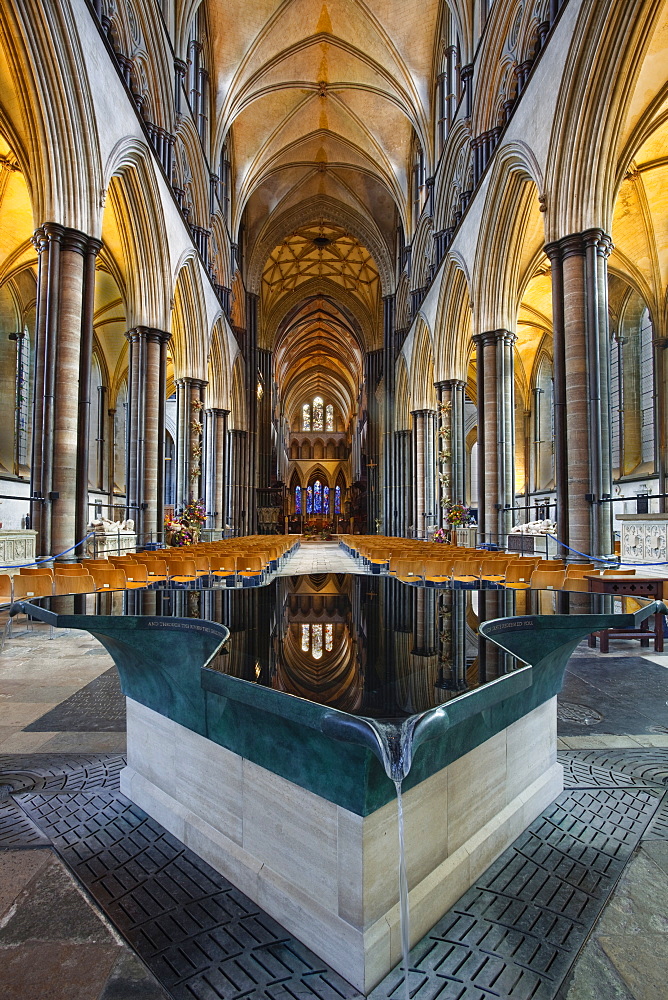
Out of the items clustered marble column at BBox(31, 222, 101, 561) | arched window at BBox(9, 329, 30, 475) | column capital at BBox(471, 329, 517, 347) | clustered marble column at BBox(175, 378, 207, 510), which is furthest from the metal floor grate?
arched window at BBox(9, 329, 30, 475)

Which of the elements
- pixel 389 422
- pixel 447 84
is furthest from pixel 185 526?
pixel 447 84

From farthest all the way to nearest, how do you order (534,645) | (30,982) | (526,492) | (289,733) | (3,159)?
(526,492)
(3,159)
(534,645)
(289,733)
(30,982)

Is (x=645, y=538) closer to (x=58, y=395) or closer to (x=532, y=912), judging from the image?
(x=532, y=912)

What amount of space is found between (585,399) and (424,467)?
14891 mm

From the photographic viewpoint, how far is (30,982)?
1.62 meters

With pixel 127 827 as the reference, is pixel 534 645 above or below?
above

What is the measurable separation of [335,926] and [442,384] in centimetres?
1965

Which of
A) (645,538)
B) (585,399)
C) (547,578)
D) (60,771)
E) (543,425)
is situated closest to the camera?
(60,771)

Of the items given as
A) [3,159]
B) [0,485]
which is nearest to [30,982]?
[3,159]

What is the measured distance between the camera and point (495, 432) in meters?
14.7

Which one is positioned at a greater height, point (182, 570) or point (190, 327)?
point (190, 327)

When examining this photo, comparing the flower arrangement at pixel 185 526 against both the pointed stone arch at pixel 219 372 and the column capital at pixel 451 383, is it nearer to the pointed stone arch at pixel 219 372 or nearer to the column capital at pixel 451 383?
the pointed stone arch at pixel 219 372

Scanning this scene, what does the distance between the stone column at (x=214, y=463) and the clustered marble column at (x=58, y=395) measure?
13105 mm

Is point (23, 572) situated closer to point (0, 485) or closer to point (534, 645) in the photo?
point (534, 645)
